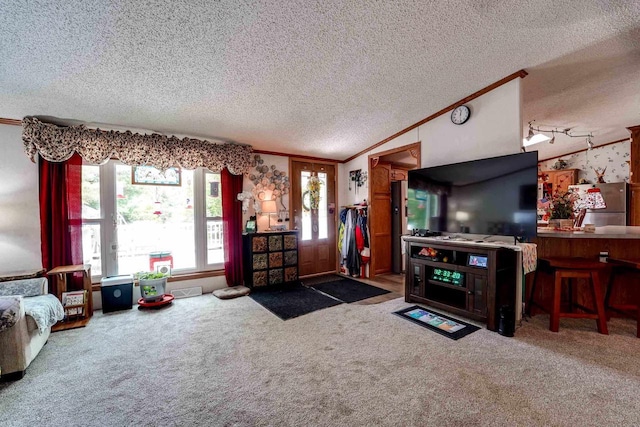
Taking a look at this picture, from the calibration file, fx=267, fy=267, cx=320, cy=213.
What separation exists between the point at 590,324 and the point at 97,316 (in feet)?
18.0

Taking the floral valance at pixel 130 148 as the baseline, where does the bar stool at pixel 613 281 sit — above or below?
below

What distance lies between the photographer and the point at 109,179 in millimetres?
3520

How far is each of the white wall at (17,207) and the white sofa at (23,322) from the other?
0.65 metres

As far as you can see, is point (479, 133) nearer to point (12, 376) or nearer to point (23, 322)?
point (23, 322)

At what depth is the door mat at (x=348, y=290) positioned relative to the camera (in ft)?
12.5

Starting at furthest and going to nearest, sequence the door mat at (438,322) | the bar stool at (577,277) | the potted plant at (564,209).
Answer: the potted plant at (564,209)
the door mat at (438,322)
the bar stool at (577,277)

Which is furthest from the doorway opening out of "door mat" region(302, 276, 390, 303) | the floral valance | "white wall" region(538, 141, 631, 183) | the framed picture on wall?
"white wall" region(538, 141, 631, 183)

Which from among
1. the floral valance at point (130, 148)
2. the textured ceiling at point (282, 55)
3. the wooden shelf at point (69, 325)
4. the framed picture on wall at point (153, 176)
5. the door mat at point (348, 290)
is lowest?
the door mat at point (348, 290)

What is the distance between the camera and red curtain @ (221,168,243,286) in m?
4.17

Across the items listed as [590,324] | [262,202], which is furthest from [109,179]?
[590,324]

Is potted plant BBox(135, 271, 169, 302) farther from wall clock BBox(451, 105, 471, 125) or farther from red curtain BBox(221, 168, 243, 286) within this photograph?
wall clock BBox(451, 105, 471, 125)

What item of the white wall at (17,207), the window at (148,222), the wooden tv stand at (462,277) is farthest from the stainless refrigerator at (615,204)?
the white wall at (17,207)

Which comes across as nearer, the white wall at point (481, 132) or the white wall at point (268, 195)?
the white wall at point (481, 132)

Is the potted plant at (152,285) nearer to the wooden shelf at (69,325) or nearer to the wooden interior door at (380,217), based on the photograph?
the wooden shelf at (69,325)
